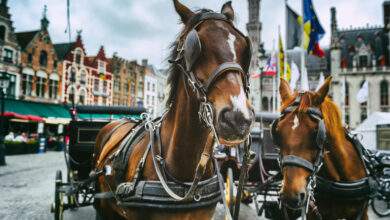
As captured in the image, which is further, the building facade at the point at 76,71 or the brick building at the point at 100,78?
the brick building at the point at 100,78

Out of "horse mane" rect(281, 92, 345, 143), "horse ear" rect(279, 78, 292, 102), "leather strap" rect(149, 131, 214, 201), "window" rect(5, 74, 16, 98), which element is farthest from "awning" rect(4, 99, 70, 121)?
"leather strap" rect(149, 131, 214, 201)

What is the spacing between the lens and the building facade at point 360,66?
4481 cm

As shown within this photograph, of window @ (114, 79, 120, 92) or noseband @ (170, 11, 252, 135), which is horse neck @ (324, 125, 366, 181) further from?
window @ (114, 79, 120, 92)

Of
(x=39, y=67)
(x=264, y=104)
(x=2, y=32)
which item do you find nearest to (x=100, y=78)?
(x=39, y=67)

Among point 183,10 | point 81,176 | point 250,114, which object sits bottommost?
point 81,176

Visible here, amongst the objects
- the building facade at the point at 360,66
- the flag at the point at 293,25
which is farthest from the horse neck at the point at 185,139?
the building facade at the point at 360,66

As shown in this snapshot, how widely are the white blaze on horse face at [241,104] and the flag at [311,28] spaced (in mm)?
11768

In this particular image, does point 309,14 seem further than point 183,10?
Yes

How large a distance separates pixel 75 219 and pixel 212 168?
4.96 m

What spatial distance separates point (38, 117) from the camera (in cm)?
2781

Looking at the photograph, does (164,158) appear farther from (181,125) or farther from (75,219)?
(75,219)

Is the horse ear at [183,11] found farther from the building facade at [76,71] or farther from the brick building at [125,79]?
the brick building at [125,79]

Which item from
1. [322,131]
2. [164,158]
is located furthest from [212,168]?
[322,131]

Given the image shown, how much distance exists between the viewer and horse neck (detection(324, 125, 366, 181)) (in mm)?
3553
